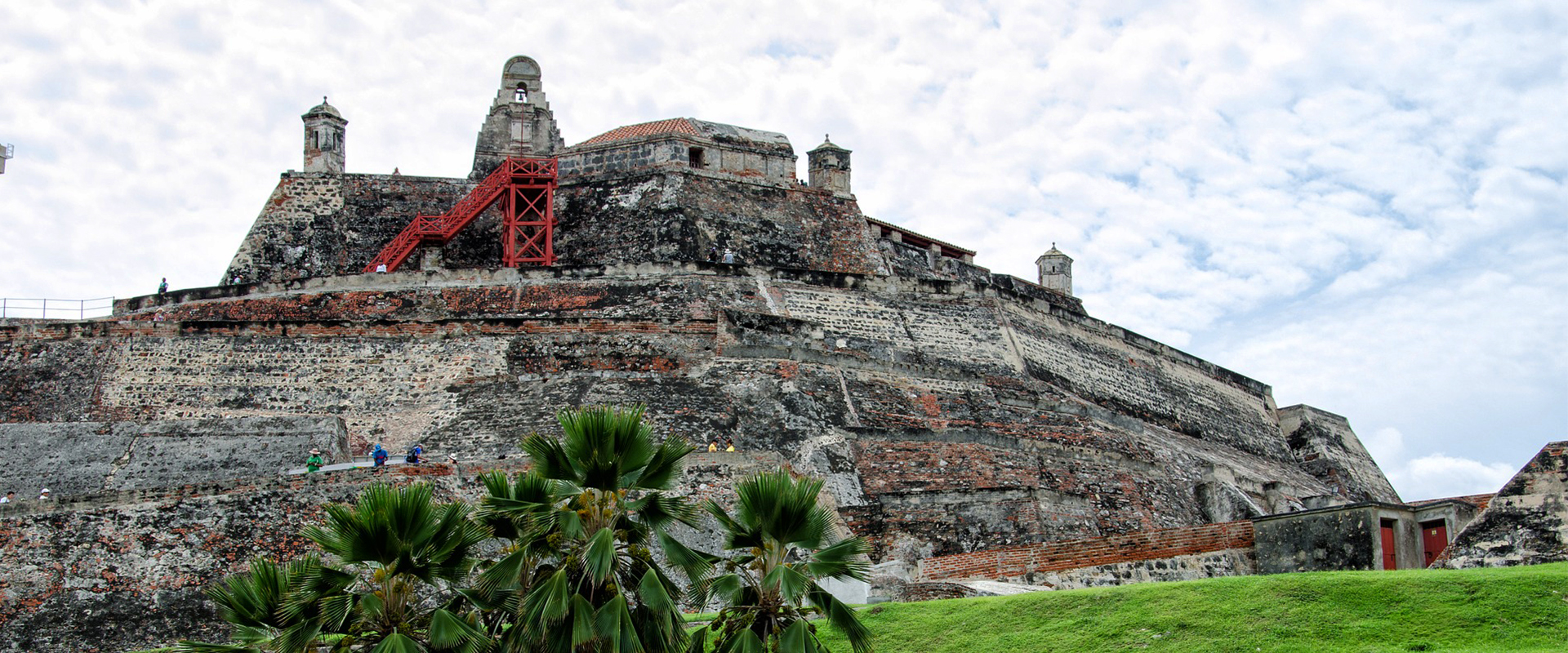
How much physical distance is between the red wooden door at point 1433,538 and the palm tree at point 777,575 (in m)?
7.44

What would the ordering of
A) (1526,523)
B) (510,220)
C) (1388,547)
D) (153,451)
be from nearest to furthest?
1. (1526,523)
2. (1388,547)
3. (153,451)
4. (510,220)

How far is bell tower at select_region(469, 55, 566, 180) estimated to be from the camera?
3969 cm

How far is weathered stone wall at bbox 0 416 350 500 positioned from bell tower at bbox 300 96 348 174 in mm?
13214

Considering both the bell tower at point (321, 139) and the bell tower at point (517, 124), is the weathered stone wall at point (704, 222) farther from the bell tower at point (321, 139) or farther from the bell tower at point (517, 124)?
the bell tower at point (321, 139)

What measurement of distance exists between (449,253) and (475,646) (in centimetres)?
2523

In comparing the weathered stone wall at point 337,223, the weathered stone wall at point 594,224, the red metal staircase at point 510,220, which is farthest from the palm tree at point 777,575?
the weathered stone wall at point 337,223

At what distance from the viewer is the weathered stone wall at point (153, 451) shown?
2480 centimetres

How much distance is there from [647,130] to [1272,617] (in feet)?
90.4

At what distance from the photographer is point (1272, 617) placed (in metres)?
14.2

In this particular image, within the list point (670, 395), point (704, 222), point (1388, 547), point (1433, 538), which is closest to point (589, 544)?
point (1388, 547)

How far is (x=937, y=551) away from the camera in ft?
78.0

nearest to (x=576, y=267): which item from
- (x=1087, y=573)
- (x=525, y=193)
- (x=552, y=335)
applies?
(x=552, y=335)

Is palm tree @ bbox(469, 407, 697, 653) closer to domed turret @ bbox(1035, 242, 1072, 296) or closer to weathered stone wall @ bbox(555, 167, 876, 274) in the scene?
weathered stone wall @ bbox(555, 167, 876, 274)

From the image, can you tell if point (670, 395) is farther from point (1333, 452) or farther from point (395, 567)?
point (1333, 452)
